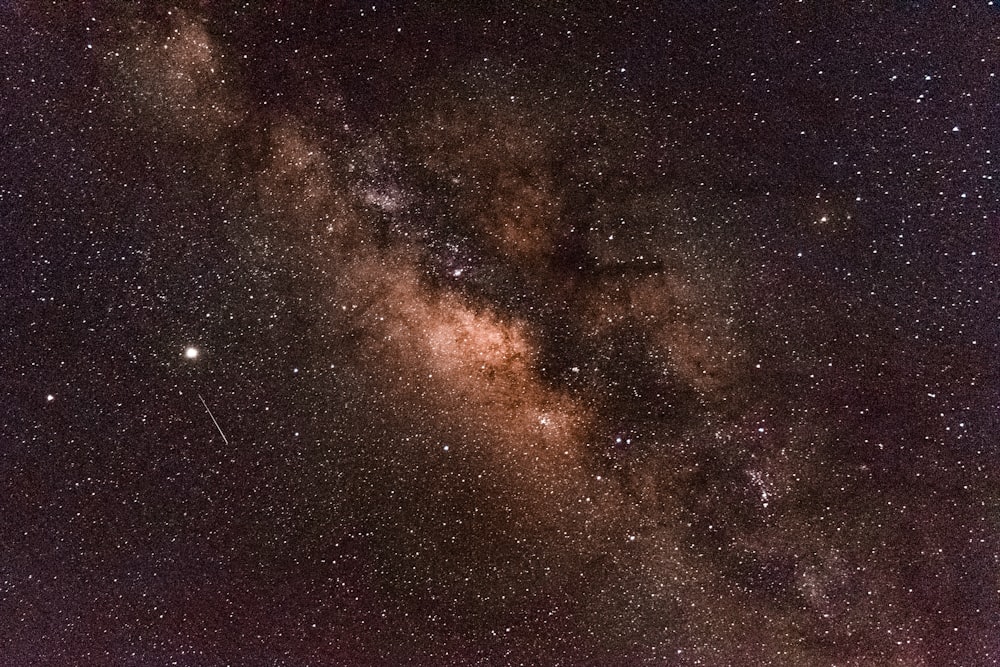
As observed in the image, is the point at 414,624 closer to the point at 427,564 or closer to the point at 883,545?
the point at 427,564

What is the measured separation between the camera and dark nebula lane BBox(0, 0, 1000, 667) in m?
1.74

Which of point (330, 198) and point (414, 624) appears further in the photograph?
point (414, 624)

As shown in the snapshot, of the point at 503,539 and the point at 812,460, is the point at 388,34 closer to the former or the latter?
the point at 503,539

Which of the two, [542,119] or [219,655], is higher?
[542,119]

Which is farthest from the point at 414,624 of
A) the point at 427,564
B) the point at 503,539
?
the point at 503,539

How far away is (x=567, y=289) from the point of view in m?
1.74

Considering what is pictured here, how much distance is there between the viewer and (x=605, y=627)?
1.84m

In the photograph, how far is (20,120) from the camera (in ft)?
5.95

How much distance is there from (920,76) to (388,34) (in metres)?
1.72

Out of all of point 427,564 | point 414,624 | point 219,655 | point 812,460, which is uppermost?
point 812,460

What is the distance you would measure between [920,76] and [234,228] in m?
2.28

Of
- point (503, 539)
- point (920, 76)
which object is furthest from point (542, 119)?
point (503, 539)

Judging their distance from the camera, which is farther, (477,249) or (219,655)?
(219,655)

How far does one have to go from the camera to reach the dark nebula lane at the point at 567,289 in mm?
1744
